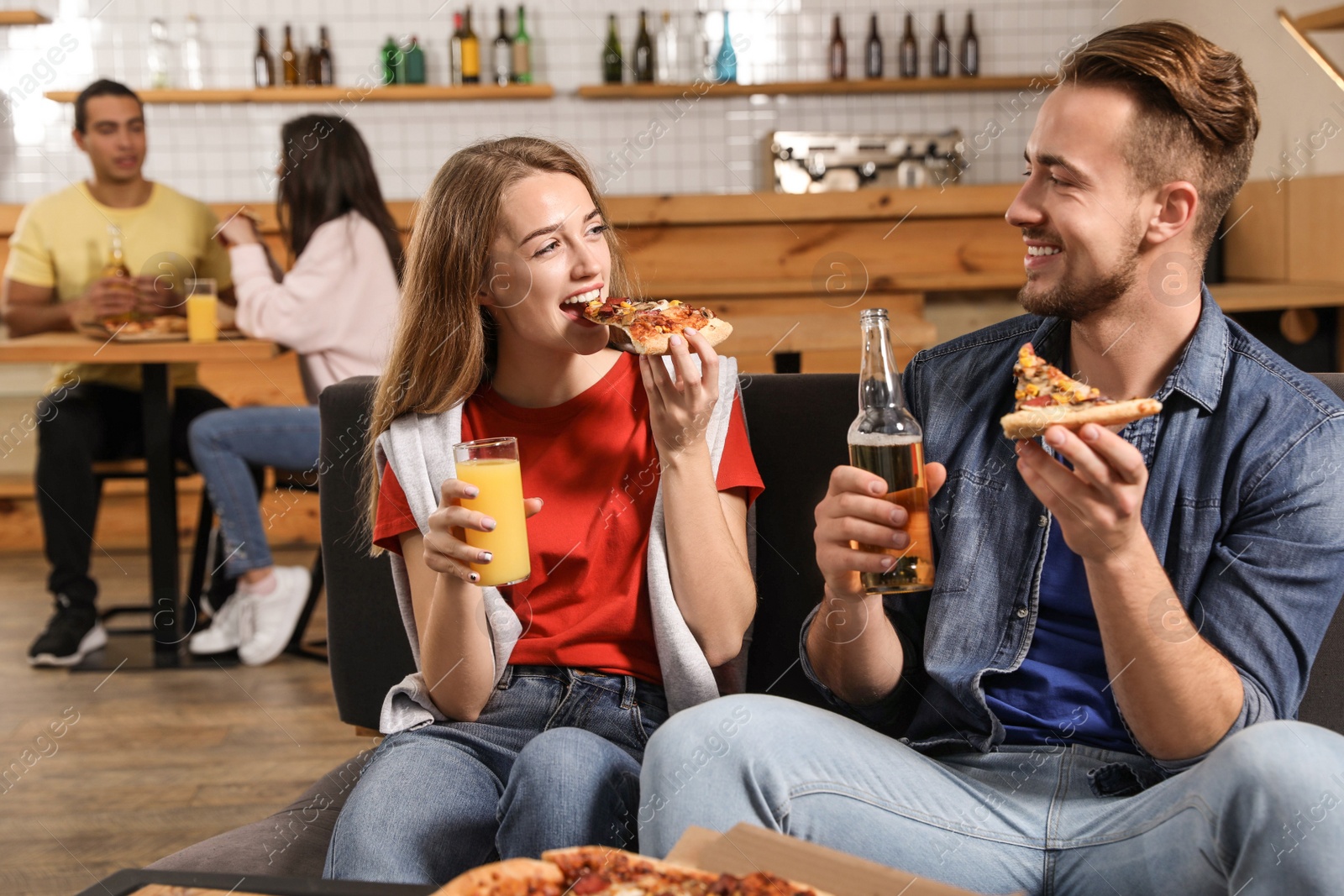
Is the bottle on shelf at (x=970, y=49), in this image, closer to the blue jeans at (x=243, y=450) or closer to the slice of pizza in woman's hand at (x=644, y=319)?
the blue jeans at (x=243, y=450)

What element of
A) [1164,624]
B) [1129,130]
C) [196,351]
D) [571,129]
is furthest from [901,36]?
[1164,624]

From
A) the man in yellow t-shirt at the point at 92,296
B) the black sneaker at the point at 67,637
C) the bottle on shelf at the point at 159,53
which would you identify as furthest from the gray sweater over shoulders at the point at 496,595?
the bottle on shelf at the point at 159,53

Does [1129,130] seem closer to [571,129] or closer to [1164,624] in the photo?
[1164,624]

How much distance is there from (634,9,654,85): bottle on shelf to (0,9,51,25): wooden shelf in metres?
2.47

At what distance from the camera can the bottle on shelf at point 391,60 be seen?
5.09m

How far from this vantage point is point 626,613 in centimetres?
154

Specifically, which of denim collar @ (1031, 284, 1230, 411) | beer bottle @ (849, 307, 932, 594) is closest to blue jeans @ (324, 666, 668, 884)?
beer bottle @ (849, 307, 932, 594)

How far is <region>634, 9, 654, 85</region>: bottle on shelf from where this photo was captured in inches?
199

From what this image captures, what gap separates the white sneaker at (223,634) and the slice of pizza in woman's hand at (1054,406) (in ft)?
8.95

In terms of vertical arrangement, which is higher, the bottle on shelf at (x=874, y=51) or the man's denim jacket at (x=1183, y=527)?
the bottle on shelf at (x=874, y=51)

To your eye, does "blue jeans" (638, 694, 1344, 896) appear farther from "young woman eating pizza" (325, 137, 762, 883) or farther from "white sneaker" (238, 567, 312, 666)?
"white sneaker" (238, 567, 312, 666)

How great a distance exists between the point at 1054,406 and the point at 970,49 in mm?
4361

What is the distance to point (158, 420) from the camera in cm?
330

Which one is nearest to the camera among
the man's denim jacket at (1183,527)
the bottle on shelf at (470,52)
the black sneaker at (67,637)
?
the man's denim jacket at (1183,527)
